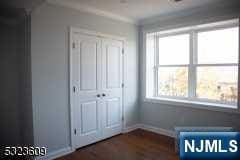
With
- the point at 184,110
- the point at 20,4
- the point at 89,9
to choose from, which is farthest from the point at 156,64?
the point at 20,4

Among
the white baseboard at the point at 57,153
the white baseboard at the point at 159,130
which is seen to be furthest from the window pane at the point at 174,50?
the white baseboard at the point at 57,153

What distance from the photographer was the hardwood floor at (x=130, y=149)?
3031mm

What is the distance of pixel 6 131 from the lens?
123 inches

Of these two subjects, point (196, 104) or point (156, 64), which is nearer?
point (196, 104)

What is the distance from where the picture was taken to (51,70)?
2.95m

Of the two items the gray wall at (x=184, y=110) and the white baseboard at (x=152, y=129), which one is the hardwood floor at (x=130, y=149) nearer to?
the white baseboard at (x=152, y=129)

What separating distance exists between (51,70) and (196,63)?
2.79 metres

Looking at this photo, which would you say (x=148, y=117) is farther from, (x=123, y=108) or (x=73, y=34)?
(x=73, y=34)

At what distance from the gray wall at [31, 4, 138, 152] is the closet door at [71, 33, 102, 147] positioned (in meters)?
0.18

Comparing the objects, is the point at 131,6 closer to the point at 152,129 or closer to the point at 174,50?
the point at 174,50

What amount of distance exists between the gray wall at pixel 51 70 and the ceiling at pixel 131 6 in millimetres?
144

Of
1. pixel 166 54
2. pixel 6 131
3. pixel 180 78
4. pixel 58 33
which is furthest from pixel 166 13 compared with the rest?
pixel 6 131

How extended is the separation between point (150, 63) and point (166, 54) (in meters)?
0.42

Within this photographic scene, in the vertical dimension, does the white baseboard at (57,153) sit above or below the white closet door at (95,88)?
below
